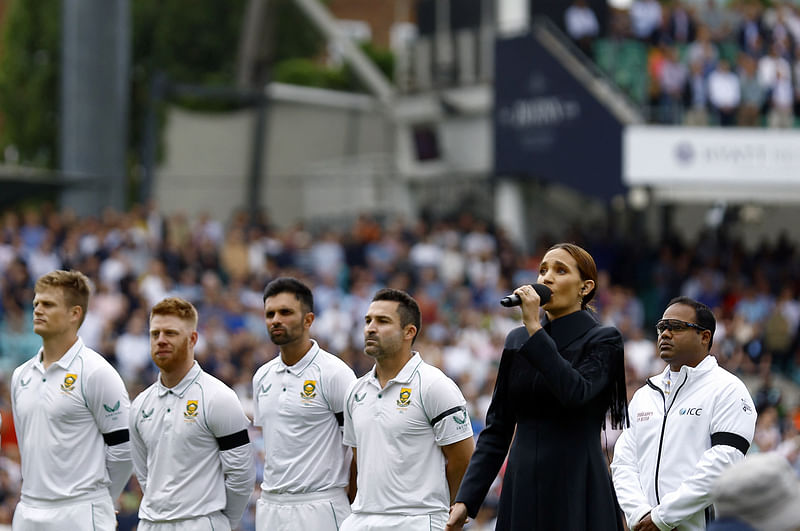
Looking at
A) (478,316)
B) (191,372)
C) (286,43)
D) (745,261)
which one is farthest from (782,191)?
(286,43)

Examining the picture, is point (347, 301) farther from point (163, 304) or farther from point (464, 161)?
point (163, 304)

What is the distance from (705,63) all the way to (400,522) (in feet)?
59.0

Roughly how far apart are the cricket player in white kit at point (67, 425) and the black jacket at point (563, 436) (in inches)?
89.4

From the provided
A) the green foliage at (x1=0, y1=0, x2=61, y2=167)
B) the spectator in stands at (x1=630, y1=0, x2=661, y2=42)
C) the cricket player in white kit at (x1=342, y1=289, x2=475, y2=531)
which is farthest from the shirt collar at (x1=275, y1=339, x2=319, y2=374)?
the green foliage at (x1=0, y1=0, x2=61, y2=167)

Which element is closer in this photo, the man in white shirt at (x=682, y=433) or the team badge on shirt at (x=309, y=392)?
the man in white shirt at (x=682, y=433)

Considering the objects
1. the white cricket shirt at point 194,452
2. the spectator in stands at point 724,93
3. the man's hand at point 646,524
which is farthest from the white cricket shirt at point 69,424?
the spectator in stands at point 724,93

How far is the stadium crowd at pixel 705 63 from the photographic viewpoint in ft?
77.8

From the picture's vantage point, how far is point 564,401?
19.4ft

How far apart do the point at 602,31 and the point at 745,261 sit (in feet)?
15.5

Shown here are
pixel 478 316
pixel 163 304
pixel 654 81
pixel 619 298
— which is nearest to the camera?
pixel 163 304

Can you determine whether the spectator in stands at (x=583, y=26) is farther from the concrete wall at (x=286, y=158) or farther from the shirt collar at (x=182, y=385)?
the shirt collar at (x=182, y=385)

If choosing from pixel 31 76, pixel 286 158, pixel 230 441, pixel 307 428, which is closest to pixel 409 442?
pixel 307 428

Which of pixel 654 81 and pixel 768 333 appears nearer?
pixel 768 333

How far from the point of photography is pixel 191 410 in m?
7.38
